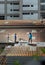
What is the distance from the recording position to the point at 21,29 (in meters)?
8.60

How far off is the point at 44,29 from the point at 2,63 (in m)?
7.04

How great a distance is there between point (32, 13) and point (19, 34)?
11.1 metres

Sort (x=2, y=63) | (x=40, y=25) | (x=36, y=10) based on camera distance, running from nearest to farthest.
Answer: (x=2, y=63)
(x=40, y=25)
(x=36, y=10)

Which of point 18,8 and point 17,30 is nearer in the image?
point 17,30

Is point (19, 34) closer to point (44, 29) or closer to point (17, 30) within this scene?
point (17, 30)

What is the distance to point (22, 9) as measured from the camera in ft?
63.0

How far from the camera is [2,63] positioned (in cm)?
112

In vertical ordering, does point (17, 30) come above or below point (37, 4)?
below

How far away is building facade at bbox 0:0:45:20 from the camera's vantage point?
63.0 ft

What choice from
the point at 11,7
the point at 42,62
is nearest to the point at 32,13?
the point at 11,7

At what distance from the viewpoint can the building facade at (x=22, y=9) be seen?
63.0 ft

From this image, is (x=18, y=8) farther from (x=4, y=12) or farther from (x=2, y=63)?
(x=2, y=63)

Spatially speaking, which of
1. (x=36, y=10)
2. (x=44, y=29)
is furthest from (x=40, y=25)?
(x=36, y=10)

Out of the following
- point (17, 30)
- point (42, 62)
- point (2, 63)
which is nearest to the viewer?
point (2, 63)
